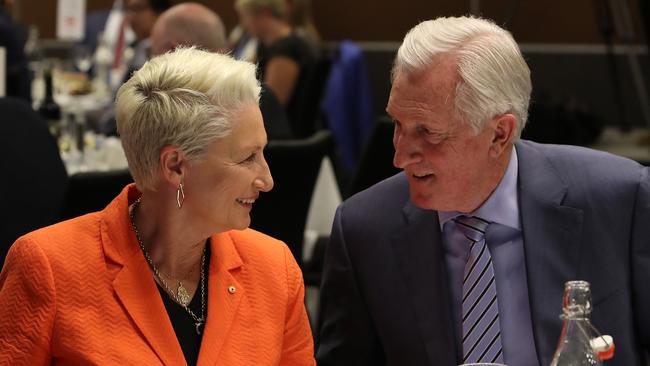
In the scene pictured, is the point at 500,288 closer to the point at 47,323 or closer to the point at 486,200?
the point at 486,200

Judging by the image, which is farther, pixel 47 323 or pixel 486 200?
pixel 486 200

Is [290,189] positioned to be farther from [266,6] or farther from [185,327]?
[266,6]

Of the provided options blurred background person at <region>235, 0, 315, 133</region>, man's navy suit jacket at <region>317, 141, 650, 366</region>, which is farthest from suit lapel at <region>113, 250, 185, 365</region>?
blurred background person at <region>235, 0, 315, 133</region>

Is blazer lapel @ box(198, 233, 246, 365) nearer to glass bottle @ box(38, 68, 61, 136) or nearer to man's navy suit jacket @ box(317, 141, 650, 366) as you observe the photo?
man's navy suit jacket @ box(317, 141, 650, 366)

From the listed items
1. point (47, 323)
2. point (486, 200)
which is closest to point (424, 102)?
point (486, 200)

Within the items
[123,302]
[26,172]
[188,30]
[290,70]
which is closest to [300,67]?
[290,70]

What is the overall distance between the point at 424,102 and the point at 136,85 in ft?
1.73

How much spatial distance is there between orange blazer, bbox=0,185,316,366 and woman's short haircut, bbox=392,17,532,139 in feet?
1.47

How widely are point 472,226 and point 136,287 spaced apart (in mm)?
648

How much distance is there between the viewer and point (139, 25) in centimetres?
752

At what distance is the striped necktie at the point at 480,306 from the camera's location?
Result: 2.22 meters

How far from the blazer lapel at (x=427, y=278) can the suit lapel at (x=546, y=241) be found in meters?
0.16

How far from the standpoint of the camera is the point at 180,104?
2.08m

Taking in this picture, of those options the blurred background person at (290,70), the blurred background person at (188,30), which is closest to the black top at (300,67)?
the blurred background person at (290,70)
